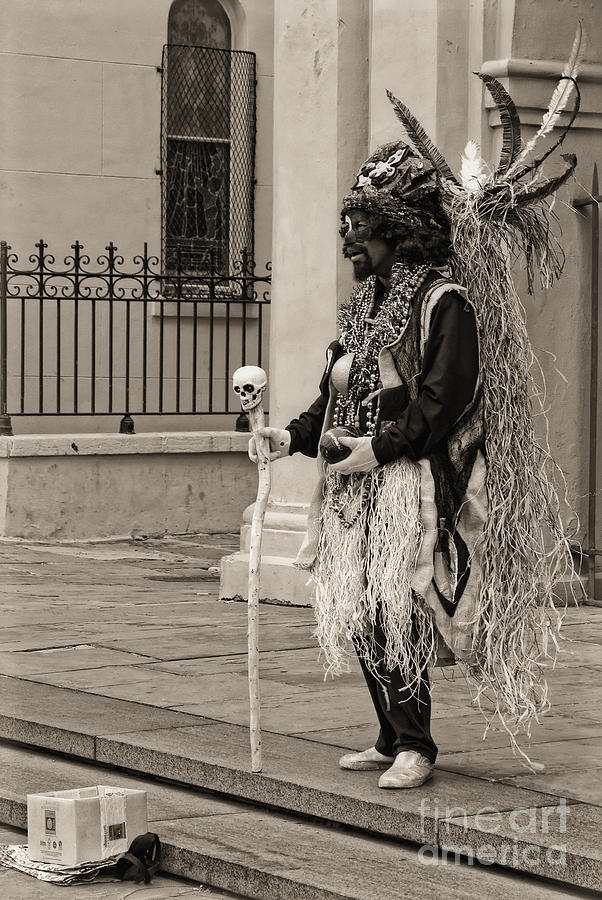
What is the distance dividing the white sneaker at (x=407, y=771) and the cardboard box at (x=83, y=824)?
2.48ft

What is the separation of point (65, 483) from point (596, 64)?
5.84 metres

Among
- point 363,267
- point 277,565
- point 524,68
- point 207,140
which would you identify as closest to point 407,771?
point 363,267

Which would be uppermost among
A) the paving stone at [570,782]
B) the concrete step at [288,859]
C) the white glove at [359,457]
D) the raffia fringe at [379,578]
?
the white glove at [359,457]

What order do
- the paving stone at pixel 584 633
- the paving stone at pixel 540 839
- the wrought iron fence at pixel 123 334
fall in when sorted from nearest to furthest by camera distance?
the paving stone at pixel 540 839 → the paving stone at pixel 584 633 → the wrought iron fence at pixel 123 334

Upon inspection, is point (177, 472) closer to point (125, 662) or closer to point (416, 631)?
point (125, 662)

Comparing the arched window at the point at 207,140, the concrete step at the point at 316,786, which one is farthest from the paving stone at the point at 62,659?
the arched window at the point at 207,140

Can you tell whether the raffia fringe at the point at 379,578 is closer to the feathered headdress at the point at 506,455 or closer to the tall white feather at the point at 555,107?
the feathered headdress at the point at 506,455

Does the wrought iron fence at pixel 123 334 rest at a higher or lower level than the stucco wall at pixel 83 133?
lower

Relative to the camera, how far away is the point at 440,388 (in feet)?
16.5

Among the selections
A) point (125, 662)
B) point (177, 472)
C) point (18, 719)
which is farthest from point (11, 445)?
point (18, 719)

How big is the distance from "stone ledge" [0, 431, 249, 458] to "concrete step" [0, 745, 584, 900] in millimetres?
7662

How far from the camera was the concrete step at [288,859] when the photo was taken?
4453 mm

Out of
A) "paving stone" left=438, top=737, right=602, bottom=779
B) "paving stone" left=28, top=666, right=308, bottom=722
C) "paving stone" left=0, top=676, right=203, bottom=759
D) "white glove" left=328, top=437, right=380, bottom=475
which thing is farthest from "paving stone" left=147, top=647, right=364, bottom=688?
"white glove" left=328, top=437, right=380, bottom=475

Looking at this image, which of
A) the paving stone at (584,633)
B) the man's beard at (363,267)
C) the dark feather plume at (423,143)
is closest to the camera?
the man's beard at (363,267)
